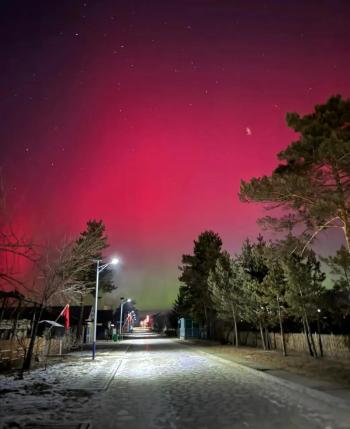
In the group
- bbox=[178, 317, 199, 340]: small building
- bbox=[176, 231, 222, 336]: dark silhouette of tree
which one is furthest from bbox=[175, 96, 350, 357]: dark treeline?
bbox=[178, 317, 199, 340]: small building

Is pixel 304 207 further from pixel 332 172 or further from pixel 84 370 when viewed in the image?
pixel 84 370

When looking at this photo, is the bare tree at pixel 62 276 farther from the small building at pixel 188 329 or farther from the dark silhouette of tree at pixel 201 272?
the small building at pixel 188 329

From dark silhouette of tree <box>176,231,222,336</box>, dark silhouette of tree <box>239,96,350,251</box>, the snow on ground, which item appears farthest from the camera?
dark silhouette of tree <box>176,231,222,336</box>

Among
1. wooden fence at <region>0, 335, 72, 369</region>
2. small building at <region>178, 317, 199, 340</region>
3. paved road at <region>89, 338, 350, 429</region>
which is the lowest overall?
paved road at <region>89, 338, 350, 429</region>

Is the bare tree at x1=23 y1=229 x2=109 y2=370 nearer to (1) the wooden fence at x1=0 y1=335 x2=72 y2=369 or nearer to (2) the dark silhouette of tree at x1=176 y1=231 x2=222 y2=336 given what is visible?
(1) the wooden fence at x1=0 y1=335 x2=72 y2=369

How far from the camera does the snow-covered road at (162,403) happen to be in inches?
320

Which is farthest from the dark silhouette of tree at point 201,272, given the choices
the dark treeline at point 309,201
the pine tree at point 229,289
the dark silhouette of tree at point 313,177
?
the dark silhouette of tree at point 313,177

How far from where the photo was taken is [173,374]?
55.7 ft

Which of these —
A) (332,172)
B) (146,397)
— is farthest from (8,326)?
(332,172)

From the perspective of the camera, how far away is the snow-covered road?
8141 mm

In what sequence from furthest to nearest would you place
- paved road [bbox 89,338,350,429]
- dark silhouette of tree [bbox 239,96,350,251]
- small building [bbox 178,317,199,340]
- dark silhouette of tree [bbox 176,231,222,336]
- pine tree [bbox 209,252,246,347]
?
small building [bbox 178,317,199,340] < dark silhouette of tree [bbox 176,231,222,336] < pine tree [bbox 209,252,246,347] < dark silhouette of tree [bbox 239,96,350,251] < paved road [bbox 89,338,350,429]

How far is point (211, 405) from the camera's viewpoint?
9.98 m

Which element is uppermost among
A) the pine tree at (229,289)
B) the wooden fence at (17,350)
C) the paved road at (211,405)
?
the pine tree at (229,289)

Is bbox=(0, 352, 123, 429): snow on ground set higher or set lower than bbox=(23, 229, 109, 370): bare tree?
lower
